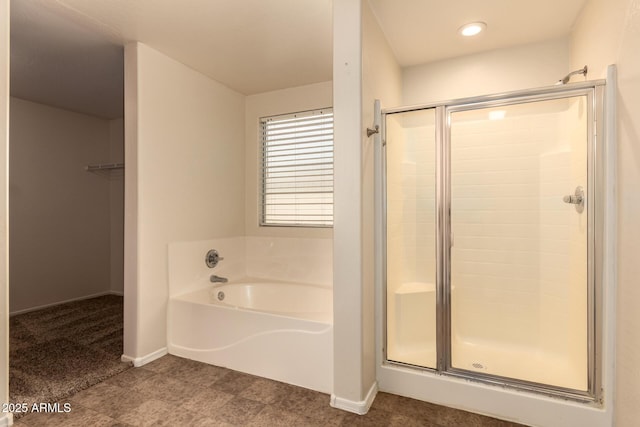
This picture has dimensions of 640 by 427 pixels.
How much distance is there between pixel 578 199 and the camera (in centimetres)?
198

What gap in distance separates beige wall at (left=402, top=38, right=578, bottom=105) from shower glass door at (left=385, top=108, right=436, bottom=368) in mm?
717

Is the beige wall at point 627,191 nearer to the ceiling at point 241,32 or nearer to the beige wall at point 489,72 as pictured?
the ceiling at point 241,32

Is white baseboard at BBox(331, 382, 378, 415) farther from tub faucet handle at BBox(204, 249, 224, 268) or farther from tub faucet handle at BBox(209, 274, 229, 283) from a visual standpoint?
tub faucet handle at BBox(204, 249, 224, 268)

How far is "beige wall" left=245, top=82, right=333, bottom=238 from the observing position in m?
3.21

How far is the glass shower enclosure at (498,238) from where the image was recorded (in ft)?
5.93

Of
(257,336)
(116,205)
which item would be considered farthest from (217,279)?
(116,205)

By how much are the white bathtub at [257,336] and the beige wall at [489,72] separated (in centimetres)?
193

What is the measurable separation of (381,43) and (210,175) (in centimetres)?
186

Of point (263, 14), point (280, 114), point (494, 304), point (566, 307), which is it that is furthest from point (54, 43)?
point (566, 307)

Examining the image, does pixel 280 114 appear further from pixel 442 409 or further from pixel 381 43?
pixel 442 409

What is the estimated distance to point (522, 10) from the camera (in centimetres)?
203

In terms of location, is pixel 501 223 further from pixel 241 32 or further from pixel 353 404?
pixel 241 32

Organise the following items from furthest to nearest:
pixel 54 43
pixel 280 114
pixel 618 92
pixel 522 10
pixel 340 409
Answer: pixel 280 114 < pixel 54 43 < pixel 522 10 < pixel 340 409 < pixel 618 92

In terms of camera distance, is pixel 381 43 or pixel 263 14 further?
pixel 381 43
